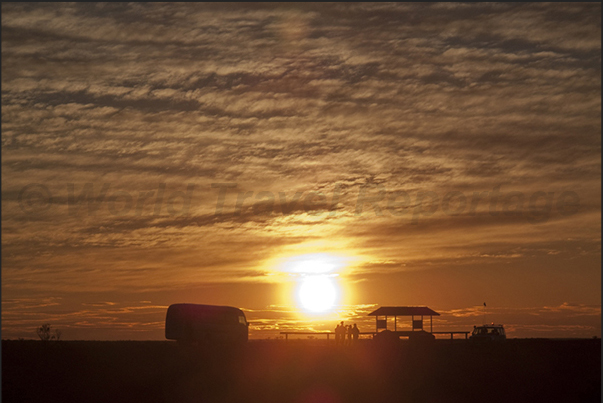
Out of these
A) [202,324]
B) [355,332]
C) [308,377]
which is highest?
[202,324]

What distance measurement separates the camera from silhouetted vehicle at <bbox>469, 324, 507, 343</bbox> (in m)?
59.5

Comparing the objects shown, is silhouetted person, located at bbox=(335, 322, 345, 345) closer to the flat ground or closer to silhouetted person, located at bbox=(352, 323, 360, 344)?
silhouetted person, located at bbox=(352, 323, 360, 344)

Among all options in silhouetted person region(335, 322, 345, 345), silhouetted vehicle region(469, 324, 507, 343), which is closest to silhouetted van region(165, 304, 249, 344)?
silhouetted person region(335, 322, 345, 345)

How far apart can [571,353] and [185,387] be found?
87.3ft

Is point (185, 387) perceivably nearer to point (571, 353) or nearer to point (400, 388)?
point (400, 388)

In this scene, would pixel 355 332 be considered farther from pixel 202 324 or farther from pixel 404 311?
pixel 202 324

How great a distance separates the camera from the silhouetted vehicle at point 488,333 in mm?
59478

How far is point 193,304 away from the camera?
54438mm

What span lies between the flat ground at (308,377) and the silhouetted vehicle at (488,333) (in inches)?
634

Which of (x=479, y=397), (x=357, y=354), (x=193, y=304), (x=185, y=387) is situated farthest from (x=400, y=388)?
(x=193, y=304)

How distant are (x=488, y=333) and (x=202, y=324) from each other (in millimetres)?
25540

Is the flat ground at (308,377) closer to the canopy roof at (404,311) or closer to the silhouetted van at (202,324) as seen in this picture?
the silhouetted van at (202,324)

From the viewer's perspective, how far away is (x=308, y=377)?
31.2 metres

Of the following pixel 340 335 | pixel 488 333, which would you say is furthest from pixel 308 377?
pixel 488 333
